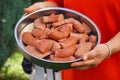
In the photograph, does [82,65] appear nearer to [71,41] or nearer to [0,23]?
[71,41]

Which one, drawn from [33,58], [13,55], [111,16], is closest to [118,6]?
[111,16]

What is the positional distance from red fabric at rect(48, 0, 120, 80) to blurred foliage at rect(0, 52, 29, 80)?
1607 millimetres

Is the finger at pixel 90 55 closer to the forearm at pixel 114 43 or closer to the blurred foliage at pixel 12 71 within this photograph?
the forearm at pixel 114 43

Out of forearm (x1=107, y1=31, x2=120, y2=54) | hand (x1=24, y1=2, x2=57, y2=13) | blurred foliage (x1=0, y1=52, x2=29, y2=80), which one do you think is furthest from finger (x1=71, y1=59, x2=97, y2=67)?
blurred foliage (x1=0, y1=52, x2=29, y2=80)

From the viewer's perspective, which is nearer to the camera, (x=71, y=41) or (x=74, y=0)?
(x=71, y=41)

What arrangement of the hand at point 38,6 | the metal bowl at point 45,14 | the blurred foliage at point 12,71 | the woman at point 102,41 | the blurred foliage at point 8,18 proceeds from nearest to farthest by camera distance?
the metal bowl at point 45,14 → the woman at point 102,41 → the hand at point 38,6 → the blurred foliage at point 8,18 → the blurred foliage at point 12,71

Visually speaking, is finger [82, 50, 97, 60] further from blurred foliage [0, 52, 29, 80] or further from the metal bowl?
blurred foliage [0, 52, 29, 80]

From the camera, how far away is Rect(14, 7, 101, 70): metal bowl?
1.66m

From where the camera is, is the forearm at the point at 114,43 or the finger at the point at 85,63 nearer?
the finger at the point at 85,63

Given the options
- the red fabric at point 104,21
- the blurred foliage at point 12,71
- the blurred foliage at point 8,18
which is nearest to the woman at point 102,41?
the red fabric at point 104,21

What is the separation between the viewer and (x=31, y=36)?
1772 millimetres

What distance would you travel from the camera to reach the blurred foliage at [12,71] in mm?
3543

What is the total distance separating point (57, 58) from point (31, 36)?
0.57 ft

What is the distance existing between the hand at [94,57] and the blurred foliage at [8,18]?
1.49 metres
